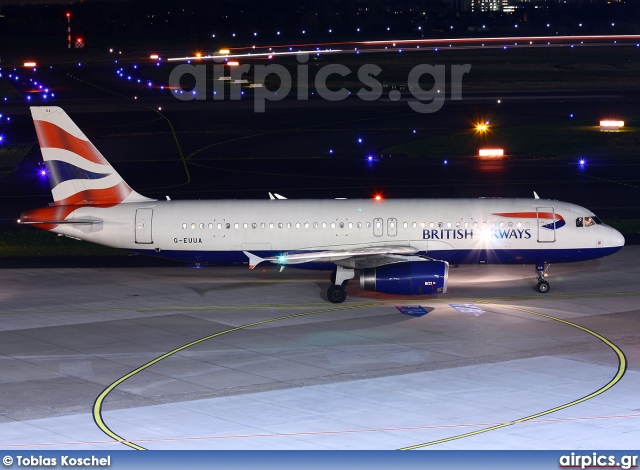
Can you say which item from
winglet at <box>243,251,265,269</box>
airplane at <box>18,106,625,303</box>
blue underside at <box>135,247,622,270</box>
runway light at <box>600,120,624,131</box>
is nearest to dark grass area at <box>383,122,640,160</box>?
runway light at <box>600,120,624,131</box>

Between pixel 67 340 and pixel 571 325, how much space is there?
862 inches

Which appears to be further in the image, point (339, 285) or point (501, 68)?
point (501, 68)

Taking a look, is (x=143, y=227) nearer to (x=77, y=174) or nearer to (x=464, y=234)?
(x=77, y=174)

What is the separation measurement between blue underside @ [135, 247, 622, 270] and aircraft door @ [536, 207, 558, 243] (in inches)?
26.5

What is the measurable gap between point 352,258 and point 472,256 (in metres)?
6.41

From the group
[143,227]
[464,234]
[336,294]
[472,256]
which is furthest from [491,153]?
[143,227]

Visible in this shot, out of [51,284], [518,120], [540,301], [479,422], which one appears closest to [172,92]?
[518,120]

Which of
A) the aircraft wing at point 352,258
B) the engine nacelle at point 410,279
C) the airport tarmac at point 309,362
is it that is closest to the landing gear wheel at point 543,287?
the airport tarmac at point 309,362

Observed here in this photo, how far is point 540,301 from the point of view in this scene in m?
50.0

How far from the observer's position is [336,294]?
162 feet

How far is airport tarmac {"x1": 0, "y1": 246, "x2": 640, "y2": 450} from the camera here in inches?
1231

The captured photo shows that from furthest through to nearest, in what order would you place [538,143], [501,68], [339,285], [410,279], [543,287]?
[501,68] → [538,143] → [543,287] → [339,285] → [410,279]

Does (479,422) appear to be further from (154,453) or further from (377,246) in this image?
(377,246)

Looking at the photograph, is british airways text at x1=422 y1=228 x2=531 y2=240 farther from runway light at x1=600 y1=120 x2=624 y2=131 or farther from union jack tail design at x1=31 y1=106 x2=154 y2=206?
runway light at x1=600 y1=120 x2=624 y2=131
